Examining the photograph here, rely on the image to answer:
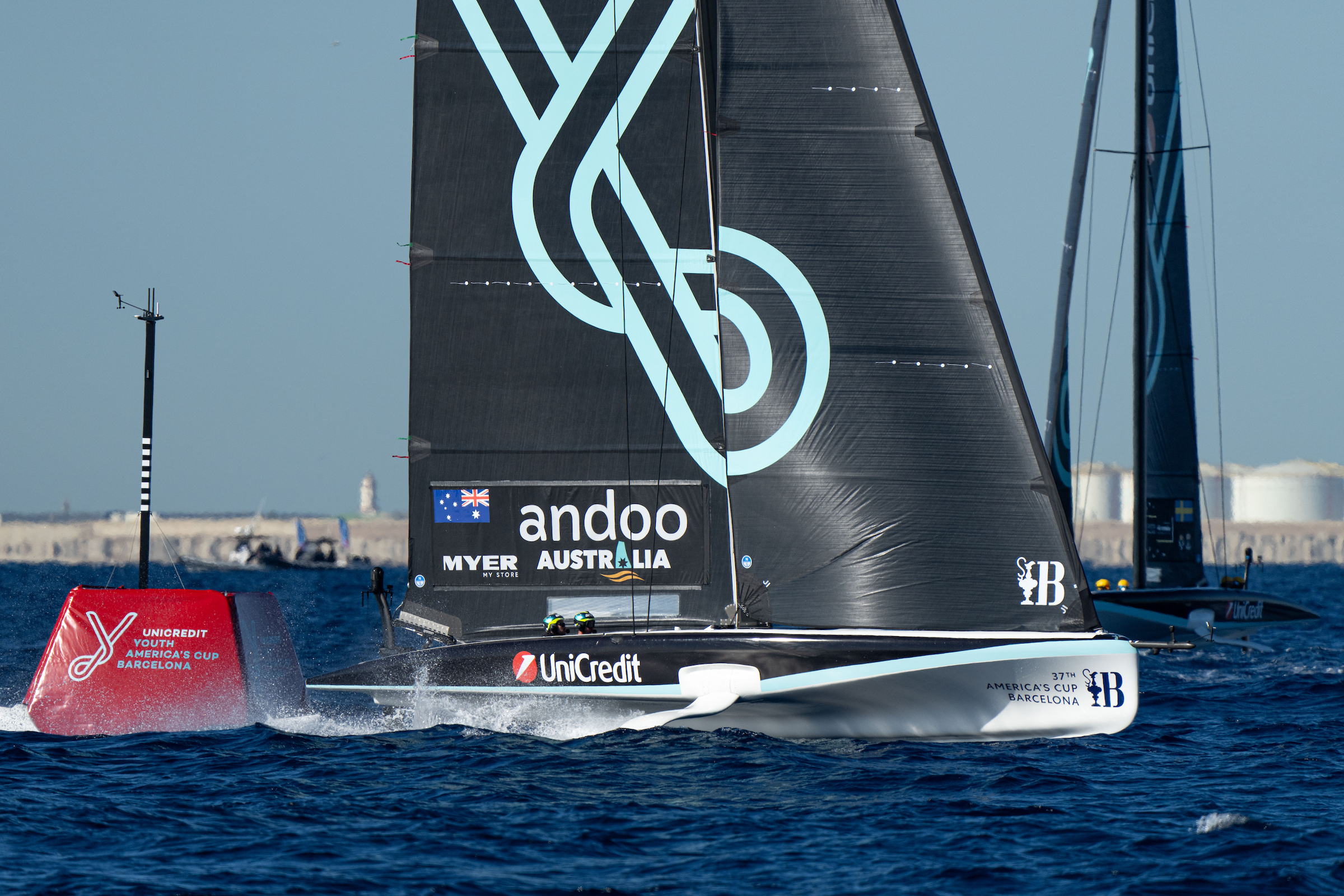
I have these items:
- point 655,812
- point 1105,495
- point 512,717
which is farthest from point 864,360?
point 1105,495

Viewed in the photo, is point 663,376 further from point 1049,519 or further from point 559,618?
point 1049,519

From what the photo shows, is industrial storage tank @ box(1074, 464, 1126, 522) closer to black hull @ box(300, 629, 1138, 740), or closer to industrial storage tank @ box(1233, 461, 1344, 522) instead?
industrial storage tank @ box(1233, 461, 1344, 522)

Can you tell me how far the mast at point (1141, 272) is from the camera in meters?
21.8

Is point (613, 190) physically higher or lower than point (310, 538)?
higher

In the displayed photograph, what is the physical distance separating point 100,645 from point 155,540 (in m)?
159

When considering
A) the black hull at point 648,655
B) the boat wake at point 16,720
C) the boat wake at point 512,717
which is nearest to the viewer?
the black hull at point 648,655

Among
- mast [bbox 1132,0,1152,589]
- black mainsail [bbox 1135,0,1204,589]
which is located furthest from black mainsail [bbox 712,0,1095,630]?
black mainsail [bbox 1135,0,1204,589]

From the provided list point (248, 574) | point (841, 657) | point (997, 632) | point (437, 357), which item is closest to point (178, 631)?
point (437, 357)

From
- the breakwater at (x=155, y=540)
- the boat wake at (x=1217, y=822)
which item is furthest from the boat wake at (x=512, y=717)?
the breakwater at (x=155, y=540)

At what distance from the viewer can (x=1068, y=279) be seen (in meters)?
20.5

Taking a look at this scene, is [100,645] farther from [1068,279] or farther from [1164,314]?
[1164,314]

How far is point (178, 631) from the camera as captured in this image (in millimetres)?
10844

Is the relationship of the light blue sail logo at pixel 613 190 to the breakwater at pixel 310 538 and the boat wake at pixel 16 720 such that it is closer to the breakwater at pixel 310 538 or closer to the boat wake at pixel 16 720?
the boat wake at pixel 16 720

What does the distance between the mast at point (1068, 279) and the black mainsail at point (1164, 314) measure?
2.11m
